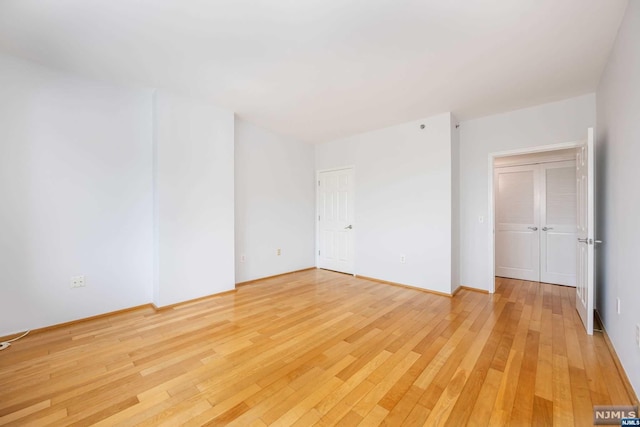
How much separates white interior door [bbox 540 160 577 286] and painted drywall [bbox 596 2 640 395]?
67.8 inches

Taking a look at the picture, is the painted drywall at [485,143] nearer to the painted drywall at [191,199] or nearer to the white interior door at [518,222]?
the white interior door at [518,222]

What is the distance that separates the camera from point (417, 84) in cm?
284

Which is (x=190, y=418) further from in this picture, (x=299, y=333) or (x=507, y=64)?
(x=507, y=64)

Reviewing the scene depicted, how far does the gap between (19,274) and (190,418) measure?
2431 mm

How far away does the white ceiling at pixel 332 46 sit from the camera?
1807mm

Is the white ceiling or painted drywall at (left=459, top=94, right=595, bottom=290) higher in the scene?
the white ceiling

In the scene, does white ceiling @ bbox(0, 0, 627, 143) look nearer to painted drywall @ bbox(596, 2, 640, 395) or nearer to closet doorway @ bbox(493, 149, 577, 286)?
painted drywall @ bbox(596, 2, 640, 395)

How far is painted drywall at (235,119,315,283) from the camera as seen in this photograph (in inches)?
167

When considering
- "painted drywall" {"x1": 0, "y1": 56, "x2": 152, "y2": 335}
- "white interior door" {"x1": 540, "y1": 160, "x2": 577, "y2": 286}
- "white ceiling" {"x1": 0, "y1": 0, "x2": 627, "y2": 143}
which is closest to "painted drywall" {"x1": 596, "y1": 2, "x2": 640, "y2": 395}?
"white ceiling" {"x1": 0, "y1": 0, "x2": 627, "y2": 143}

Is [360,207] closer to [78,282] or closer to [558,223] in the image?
[558,223]

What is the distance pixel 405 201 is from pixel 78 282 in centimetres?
430

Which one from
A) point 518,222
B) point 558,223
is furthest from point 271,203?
point 558,223

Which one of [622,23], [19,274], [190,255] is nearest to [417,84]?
[622,23]

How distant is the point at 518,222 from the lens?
4625 mm
